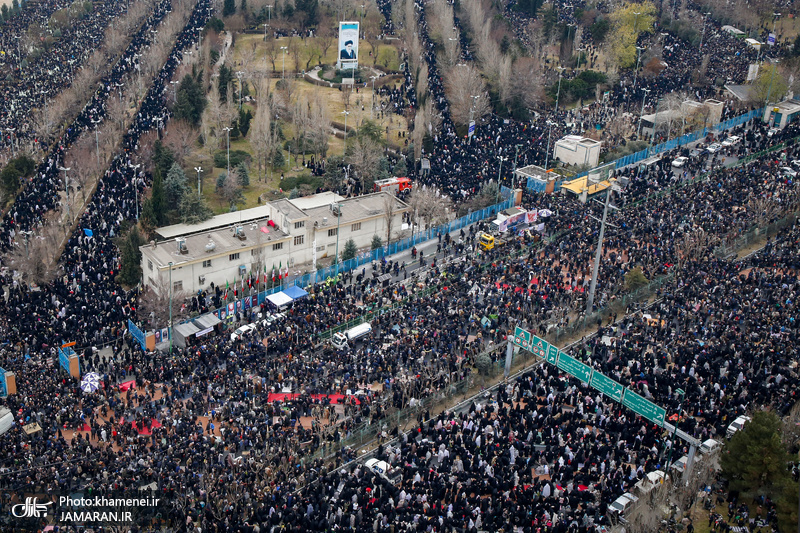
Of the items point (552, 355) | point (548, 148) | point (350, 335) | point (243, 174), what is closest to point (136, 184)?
point (243, 174)

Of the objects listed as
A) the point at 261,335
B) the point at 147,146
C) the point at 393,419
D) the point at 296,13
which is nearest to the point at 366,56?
the point at 296,13

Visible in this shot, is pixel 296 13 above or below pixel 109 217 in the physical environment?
above

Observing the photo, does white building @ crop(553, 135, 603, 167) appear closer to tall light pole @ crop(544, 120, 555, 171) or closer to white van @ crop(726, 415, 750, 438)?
tall light pole @ crop(544, 120, 555, 171)

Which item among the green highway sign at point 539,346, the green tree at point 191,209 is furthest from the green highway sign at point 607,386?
the green tree at point 191,209

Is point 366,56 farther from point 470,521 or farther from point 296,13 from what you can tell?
point 470,521

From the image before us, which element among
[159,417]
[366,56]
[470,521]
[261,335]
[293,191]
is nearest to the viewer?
[470,521]

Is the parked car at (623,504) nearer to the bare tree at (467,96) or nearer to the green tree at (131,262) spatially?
the green tree at (131,262)
